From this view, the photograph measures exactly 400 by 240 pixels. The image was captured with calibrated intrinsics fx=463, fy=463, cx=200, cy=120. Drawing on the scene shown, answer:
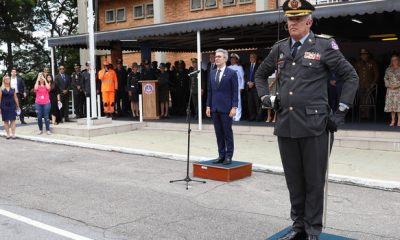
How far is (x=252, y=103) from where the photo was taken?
14.0 metres

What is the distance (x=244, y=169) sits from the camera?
797cm

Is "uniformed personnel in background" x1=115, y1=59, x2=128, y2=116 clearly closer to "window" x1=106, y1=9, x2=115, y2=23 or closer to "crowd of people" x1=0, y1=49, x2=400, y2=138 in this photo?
"crowd of people" x1=0, y1=49, x2=400, y2=138

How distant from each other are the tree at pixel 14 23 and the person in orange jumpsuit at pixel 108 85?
81.1 feet

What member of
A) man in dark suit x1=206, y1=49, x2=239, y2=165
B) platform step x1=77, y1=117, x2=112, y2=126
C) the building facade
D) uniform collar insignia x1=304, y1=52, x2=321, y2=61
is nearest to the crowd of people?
platform step x1=77, y1=117, x2=112, y2=126

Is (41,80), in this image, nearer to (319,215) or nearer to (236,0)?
(319,215)

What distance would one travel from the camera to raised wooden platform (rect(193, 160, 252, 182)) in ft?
25.0

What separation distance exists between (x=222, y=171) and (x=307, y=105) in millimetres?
3746

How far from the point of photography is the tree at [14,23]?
3788 centimetres

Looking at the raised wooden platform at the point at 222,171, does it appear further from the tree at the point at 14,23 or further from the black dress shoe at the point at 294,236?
the tree at the point at 14,23

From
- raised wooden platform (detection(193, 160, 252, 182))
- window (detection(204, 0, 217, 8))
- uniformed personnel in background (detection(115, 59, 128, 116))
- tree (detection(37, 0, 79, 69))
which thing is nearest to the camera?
raised wooden platform (detection(193, 160, 252, 182))

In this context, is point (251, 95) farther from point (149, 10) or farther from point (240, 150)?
point (149, 10)

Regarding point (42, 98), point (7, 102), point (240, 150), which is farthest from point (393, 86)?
point (7, 102)

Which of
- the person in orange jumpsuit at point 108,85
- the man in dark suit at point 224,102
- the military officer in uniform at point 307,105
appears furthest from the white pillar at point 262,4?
the military officer in uniform at point 307,105

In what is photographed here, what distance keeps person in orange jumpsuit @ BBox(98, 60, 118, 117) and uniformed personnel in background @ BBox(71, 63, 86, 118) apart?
920 millimetres
